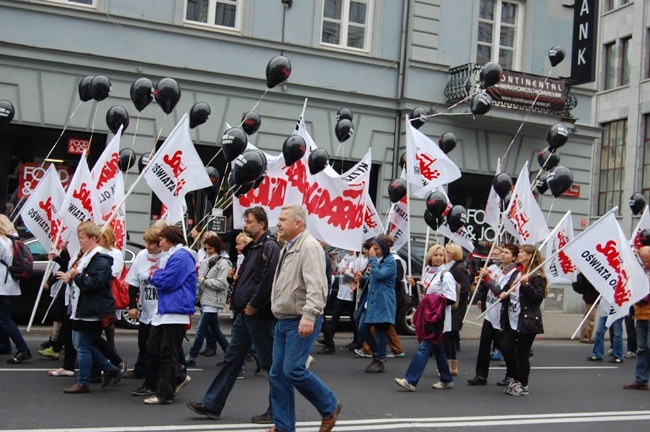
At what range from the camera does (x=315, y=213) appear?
11672 millimetres

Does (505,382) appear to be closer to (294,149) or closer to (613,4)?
(294,149)

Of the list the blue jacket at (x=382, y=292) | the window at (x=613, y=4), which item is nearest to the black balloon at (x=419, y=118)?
the blue jacket at (x=382, y=292)

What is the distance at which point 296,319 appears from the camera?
22.3 feet

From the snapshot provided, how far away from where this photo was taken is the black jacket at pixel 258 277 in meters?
7.41

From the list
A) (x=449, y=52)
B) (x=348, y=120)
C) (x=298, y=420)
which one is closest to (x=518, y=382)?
(x=298, y=420)

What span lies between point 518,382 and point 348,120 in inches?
241

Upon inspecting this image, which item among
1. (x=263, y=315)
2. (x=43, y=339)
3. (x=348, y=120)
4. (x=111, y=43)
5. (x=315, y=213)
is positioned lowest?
(x=43, y=339)

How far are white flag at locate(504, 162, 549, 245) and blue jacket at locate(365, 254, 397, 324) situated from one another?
8.58ft

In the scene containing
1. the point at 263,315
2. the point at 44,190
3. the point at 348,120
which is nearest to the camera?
the point at 263,315

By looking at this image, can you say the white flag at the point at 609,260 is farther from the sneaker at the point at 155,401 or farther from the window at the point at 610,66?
the window at the point at 610,66

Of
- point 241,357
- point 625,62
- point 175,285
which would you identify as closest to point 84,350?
point 175,285

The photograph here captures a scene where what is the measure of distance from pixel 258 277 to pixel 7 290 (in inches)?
158

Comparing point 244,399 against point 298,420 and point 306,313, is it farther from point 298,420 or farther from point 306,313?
point 306,313

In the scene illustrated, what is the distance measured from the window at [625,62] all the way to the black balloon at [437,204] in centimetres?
2767
